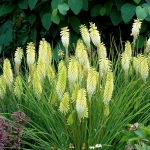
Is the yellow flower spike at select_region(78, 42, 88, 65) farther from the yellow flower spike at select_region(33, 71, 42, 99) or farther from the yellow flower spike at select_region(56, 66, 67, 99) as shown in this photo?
the yellow flower spike at select_region(33, 71, 42, 99)

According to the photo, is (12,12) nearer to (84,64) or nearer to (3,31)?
(3,31)

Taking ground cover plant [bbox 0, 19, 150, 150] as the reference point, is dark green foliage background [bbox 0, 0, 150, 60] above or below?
above

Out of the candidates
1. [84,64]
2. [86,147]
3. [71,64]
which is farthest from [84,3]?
[86,147]

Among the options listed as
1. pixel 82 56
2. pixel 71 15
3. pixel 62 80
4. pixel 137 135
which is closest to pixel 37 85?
pixel 62 80

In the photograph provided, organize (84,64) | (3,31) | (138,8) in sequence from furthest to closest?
(3,31), (138,8), (84,64)

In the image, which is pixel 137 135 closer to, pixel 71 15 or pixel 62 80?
pixel 62 80

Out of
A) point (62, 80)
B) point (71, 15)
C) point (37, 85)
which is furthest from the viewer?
point (71, 15)

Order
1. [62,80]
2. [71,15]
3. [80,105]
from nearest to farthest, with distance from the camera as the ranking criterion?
[80,105], [62,80], [71,15]

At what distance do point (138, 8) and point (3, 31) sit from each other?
2.32 meters

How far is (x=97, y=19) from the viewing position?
4570 mm

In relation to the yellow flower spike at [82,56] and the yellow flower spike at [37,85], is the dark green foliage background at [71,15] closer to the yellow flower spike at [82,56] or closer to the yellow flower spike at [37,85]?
the yellow flower spike at [82,56]

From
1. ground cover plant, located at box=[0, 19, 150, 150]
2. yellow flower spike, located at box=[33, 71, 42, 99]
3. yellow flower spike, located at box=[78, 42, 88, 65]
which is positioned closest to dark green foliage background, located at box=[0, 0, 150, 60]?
ground cover plant, located at box=[0, 19, 150, 150]

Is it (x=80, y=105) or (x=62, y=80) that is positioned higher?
(x=62, y=80)

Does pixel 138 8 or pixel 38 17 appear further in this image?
pixel 38 17
